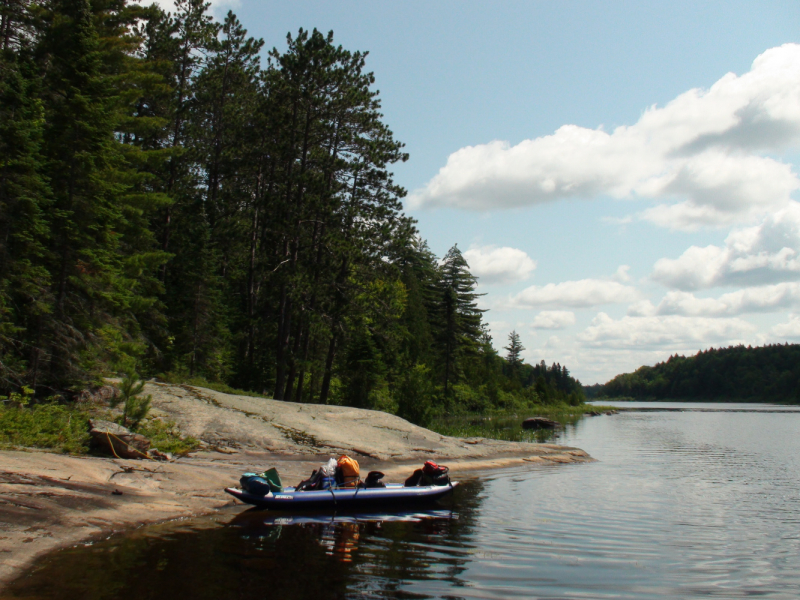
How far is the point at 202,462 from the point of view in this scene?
14328 mm

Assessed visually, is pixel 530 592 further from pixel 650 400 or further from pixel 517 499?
pixel 650 400

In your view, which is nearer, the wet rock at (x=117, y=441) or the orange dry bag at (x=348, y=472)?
the orange dry bag at (x=348, y=472)

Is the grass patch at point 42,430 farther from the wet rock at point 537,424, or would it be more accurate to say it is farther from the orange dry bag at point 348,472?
the wet rock at point 537,424

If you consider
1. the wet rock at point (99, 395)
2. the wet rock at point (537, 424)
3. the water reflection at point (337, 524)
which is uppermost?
the wet rock at point (99, 395)

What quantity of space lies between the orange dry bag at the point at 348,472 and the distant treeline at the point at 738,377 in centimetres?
15790

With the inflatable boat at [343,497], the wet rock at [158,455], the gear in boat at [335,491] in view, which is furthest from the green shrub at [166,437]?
the inflatable boat at [343,497]

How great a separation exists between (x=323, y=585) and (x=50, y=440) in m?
8.58

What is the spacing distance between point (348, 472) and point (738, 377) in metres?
179

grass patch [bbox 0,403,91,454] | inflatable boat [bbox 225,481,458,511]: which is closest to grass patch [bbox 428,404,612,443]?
inflatable boat [bbox 225,481,458,511]

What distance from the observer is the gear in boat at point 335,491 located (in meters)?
11.3

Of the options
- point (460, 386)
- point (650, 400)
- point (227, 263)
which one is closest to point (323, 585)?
point (227, 263)

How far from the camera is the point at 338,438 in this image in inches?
746

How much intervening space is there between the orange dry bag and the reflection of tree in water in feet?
4.07

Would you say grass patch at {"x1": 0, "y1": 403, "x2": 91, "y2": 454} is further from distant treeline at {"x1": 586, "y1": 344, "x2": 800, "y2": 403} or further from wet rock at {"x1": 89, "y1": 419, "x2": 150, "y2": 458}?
distant treeline at {"x1": 586, "y1": 344, "x2": 800, "y2": 403}
